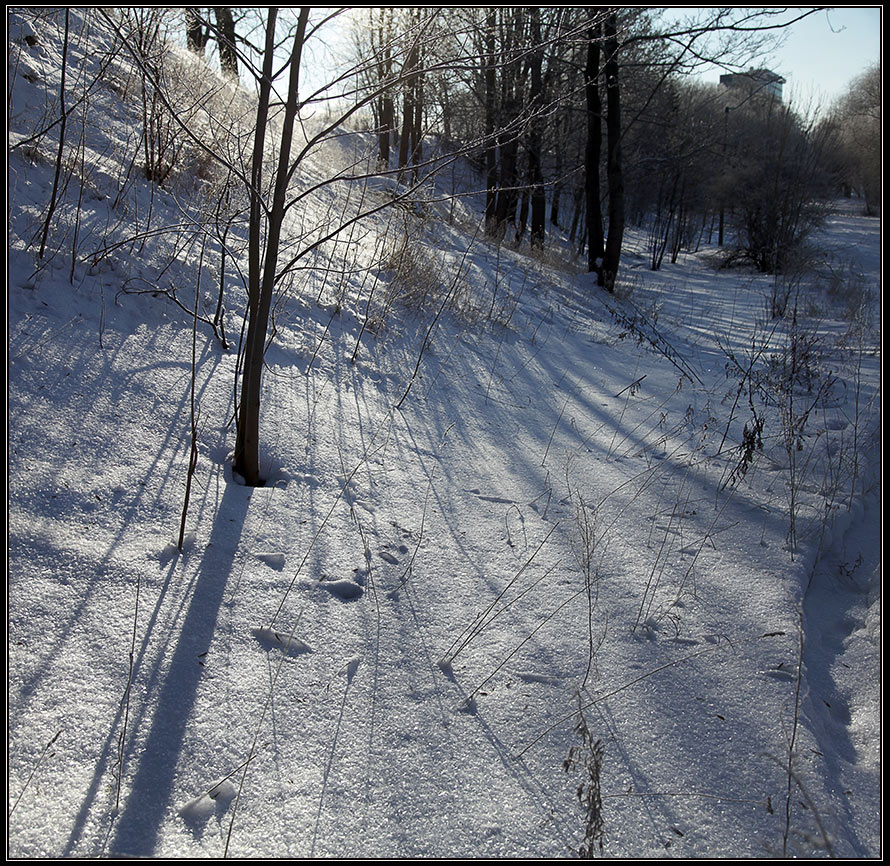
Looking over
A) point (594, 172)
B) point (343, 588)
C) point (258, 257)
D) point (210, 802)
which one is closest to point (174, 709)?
point (210, 802)

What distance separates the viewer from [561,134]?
14.1 meters

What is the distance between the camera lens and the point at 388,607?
70.7 inches

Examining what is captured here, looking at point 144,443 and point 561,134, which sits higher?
point 561,134

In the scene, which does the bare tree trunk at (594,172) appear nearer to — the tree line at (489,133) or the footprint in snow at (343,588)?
the tree line at (489,133)

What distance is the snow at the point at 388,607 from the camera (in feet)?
3.92

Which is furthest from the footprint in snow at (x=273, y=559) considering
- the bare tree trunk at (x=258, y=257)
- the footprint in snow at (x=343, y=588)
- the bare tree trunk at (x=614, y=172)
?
the bare tree trunk at (x=614, y=172)

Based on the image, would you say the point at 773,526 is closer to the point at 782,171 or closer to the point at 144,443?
the point at 144,443

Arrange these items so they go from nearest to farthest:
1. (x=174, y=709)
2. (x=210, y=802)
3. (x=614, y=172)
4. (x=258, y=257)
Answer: (x=210, y=802) < (x=174, y=709) < (x=258, y=257) < (x=614, y=172)

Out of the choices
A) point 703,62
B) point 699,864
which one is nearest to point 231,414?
point 699,864

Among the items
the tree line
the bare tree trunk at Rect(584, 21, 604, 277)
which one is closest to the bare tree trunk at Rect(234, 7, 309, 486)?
the tree line

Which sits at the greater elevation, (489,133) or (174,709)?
(489,133)

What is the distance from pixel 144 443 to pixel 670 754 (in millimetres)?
1931

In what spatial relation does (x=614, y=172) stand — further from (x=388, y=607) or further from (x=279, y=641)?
(x=279, y=641)

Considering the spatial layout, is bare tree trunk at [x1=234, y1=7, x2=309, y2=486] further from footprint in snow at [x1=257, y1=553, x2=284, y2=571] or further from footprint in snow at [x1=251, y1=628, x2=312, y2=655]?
footprint in snow at [x1=251, y1=628, x2=312, y2=655]
